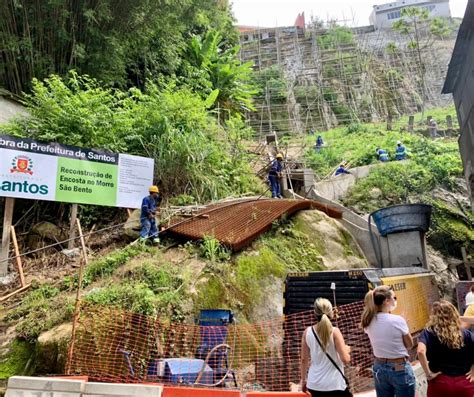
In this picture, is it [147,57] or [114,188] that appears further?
[147,57]

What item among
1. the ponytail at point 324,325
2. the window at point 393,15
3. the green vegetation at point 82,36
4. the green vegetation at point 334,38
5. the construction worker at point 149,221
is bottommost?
the ponytail at point 324,325

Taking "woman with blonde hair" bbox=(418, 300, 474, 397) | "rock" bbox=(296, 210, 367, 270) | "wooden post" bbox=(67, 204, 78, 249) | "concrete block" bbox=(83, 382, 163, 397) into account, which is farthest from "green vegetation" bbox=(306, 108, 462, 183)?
"concrete block" bbox=(83, 382, 163, 397)

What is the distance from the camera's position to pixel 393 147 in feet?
61.9

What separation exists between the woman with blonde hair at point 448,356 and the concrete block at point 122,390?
2.56 meters

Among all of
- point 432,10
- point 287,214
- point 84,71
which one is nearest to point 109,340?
point 287,214

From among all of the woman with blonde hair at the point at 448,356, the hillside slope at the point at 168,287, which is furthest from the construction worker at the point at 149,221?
the woman with blonde hair at the point at 448,356

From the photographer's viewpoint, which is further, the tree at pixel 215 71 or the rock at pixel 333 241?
the tree at pixel 215 71

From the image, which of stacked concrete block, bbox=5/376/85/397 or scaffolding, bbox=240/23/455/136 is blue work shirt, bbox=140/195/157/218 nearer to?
stacked concrete block, bbox=5/376/85/397

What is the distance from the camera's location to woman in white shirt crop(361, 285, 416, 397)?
10.2ft

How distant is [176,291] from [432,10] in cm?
6550

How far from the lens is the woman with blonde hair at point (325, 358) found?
3.09 meters

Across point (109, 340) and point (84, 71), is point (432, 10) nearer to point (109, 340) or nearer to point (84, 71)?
point (84, 71)

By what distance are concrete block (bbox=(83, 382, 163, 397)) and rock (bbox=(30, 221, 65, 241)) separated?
6.06 meters

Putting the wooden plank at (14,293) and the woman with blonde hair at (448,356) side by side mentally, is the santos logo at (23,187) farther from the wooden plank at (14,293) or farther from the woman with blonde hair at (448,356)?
the woman with blonde hair at (448,356)
